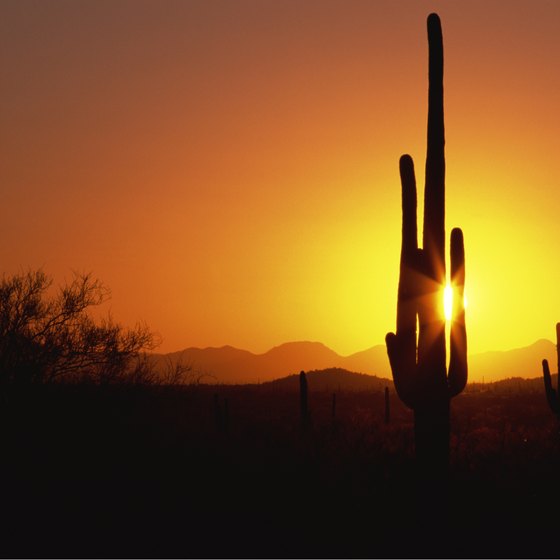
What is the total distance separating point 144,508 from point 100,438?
252 inches

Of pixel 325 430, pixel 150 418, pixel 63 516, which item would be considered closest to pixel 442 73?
pixel 63 516

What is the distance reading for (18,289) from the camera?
20.7 m

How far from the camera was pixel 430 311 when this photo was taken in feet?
34.8

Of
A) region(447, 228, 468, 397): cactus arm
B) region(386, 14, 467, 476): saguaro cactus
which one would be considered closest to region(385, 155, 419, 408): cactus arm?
region(386, 14, 467, 476): saguaro cactus

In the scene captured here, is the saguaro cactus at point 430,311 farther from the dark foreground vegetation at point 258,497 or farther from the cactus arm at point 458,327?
the dark foreground vegetation at point 258,497

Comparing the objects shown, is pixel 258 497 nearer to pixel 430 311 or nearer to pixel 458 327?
pixel 430 311

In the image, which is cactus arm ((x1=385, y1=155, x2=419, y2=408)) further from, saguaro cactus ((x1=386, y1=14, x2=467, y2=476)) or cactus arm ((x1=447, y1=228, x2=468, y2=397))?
cactus arm ((x1=447, y1=228, x2=468, y2=397))

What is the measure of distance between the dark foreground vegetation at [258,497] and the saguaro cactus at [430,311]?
3.02 ft

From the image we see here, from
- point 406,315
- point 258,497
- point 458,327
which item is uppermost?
point 406,315

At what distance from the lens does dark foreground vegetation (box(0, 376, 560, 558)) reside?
843cm

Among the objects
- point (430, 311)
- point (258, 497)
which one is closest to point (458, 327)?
point (430, 311)

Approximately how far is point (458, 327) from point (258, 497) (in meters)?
3.66

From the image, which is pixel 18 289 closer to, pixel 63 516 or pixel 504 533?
pixel 63 516

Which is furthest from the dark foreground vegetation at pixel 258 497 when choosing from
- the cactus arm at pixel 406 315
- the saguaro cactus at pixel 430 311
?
the cactus arm at pixel 406 315
